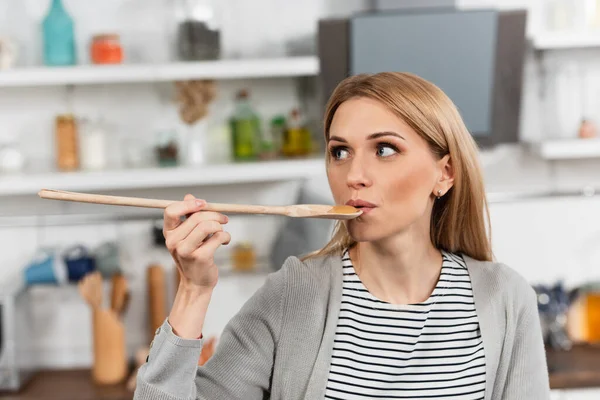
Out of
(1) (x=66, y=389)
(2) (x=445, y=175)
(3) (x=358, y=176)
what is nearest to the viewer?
(3) (x=358, y=176)

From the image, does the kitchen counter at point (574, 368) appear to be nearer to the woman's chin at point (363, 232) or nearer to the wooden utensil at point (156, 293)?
the wooden utensil at point (156, 293)

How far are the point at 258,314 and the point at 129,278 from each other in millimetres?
1770

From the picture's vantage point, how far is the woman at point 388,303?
3.61ft

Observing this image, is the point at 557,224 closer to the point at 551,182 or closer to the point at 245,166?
the point at 551,182

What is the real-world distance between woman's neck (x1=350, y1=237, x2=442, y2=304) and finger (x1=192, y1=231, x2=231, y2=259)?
0.30 metres

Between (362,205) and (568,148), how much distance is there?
1747 millimetres

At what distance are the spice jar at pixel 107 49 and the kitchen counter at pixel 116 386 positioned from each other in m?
1.06

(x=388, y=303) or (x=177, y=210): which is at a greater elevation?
(x=177, y=210)

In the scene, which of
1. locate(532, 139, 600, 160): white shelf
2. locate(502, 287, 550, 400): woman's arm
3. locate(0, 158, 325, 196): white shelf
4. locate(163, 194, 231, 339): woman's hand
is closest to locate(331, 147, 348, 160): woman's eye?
locate(163, 194, 231, 339): woman's hand

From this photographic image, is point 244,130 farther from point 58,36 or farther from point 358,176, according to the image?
point 358,176

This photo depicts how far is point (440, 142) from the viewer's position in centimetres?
115

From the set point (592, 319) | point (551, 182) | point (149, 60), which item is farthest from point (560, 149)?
point (149, 60)

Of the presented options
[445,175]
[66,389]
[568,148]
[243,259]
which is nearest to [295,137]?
[243,259]

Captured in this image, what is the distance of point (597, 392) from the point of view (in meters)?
2.43
